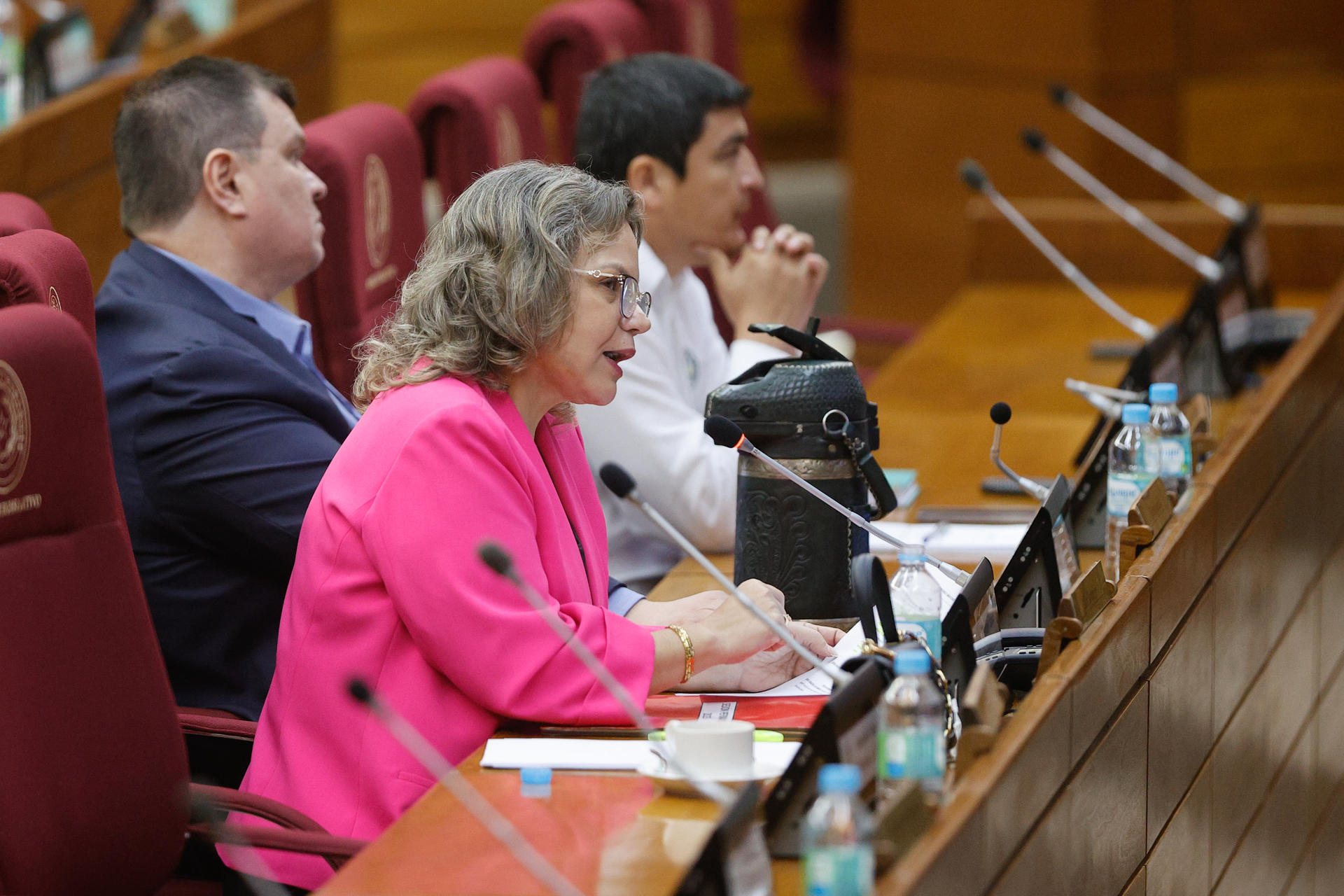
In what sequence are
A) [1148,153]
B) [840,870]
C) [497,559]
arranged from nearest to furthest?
[840,870] → [497,559] → [1148,153]

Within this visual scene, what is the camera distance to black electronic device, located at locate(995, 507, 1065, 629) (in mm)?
1733

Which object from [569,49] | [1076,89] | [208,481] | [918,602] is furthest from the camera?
[1076,89]

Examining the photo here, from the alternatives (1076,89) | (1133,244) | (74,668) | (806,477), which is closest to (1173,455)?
(806,477)

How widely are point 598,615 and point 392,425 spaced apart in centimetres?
26

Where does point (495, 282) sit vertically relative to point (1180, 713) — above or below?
above

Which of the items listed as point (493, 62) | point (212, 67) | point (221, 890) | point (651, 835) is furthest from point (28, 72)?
point (651, 835)

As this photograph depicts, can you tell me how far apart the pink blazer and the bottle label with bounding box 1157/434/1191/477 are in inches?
35.1

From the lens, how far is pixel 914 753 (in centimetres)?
128

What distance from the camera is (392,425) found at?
5.14ft

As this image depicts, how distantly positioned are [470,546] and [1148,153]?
13.2 feet

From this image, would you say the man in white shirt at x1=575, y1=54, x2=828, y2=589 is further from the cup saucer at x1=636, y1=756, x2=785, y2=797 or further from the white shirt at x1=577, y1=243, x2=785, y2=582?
the cup saucer at x1=636, y1=756, x2=785, y2=797

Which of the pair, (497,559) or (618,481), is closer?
(497,559)

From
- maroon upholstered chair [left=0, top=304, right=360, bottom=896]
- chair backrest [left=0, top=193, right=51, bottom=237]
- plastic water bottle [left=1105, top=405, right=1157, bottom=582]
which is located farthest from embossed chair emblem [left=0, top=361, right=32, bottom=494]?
plastic water bottle [left=1105, top=405, right=1157, bottom=582]

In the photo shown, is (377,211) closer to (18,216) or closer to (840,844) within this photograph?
(18,216)
